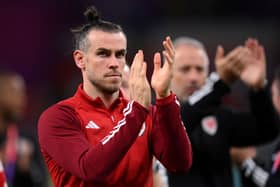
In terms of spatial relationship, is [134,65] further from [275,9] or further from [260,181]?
[275,9]

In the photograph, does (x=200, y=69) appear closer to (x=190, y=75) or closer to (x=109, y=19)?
(x=190, y=75)

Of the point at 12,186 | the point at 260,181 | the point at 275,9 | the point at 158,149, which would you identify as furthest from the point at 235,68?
the point at 275,9

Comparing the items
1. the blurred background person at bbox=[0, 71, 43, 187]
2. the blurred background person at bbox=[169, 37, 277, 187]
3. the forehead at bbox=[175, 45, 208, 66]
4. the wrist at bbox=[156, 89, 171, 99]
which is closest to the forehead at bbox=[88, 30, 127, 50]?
the wrist at bbox=[156, 89, 171, 99]

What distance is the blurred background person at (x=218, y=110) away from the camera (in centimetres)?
666

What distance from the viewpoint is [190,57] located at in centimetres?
711

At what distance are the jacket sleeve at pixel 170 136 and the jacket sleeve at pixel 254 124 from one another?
70.4 inches

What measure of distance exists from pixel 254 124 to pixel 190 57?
2.14 feet

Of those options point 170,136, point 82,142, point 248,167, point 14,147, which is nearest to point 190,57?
point 248,167

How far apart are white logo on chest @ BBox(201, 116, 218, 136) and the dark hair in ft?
5.30

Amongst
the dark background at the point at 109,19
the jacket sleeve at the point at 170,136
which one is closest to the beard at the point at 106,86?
the jacket sleeve at the point at 170,136

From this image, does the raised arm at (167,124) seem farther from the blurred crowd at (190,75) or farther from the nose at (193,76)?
the nose at (193,76)

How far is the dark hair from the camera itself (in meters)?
5.33

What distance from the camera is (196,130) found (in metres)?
6.85

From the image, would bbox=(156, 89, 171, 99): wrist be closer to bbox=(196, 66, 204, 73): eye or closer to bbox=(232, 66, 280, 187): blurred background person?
bbox=(232, 66, 280, 187): blurred background person
